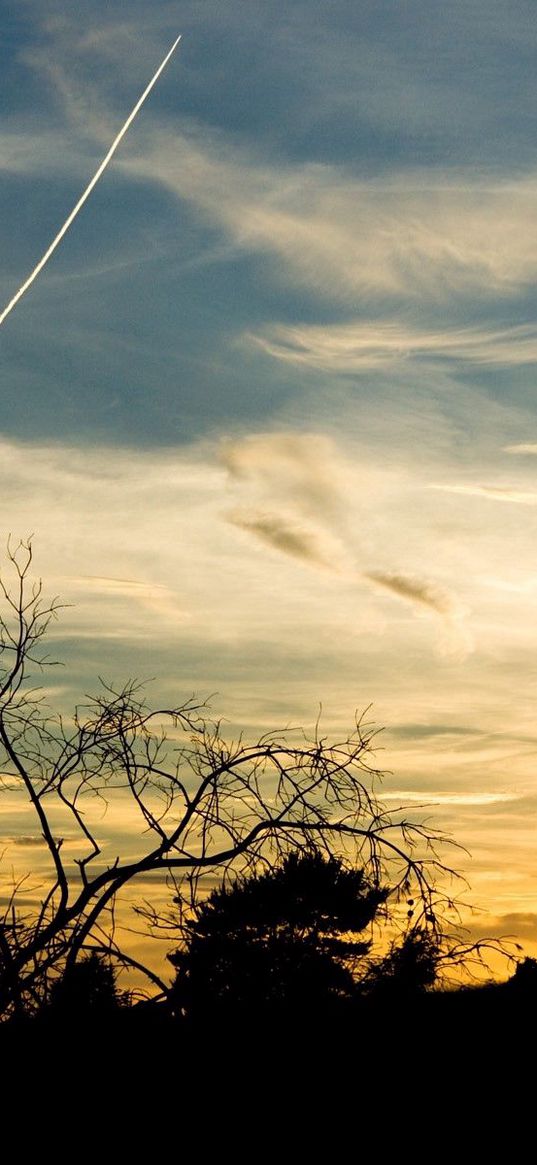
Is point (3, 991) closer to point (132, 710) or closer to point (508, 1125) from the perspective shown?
point (132, 710)

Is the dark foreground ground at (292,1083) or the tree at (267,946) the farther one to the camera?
the tree at (267,946)

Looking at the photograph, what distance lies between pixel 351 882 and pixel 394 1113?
3326mm

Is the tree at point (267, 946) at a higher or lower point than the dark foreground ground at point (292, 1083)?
higher

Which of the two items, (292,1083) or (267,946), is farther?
(267,946)

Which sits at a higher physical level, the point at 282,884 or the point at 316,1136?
the point at 282,884

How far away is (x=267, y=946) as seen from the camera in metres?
12.5

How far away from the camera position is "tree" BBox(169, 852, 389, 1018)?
10820mm

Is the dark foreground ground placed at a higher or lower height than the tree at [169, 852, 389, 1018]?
lower

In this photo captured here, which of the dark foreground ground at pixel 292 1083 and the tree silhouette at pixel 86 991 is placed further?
the tree silhouette at pixel 86 991

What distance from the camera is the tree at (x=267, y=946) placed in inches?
426

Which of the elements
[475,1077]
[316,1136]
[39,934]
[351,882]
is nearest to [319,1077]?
[316,1136]

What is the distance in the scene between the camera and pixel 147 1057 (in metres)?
10.2

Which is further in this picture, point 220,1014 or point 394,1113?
point 220,1014

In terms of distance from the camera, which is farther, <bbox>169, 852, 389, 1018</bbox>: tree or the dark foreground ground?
<bbox>169, 852, 389, 1018</bbox>: tree
